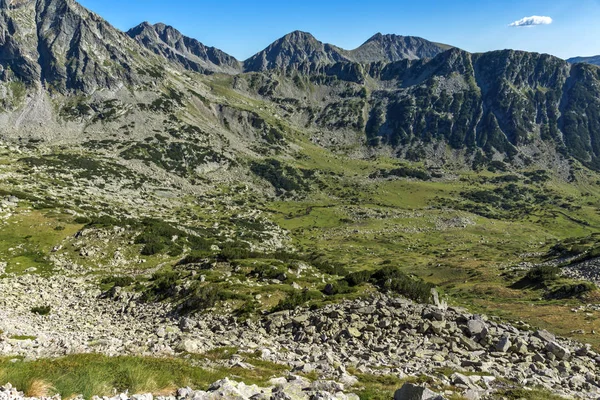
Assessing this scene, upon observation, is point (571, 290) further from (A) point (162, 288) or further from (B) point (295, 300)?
(A) point (162, 288)

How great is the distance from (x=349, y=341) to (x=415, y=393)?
43.8 ft

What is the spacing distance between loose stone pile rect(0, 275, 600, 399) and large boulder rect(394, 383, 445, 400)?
15.0 feet

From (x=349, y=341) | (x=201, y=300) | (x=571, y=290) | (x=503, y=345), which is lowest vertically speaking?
(x=571, y=290)

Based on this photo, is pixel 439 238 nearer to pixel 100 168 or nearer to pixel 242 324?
pixel 242 324

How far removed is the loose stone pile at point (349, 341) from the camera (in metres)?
19.7

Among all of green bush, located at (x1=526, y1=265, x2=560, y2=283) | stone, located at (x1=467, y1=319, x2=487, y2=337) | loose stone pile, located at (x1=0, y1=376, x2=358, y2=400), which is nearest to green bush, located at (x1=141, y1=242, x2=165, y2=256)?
Result: stone, located at (x1=467, y1=319, x2=487, y2=337)

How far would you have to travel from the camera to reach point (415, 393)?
12.8 m

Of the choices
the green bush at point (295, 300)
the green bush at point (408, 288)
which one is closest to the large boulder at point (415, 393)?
the green bush at point (295, 300)

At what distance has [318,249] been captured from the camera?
13338 centimetres

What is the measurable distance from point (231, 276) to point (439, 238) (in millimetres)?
139092

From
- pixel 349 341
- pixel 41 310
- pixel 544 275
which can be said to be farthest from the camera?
pixel 544 275

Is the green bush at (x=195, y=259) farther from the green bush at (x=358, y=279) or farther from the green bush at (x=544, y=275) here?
the green bush at (x=544, y=275)

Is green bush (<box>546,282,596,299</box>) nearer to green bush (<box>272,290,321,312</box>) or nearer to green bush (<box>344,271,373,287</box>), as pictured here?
green bush (<box>344,271,373,287</box>)

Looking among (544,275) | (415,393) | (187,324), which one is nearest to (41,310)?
(187,324)
